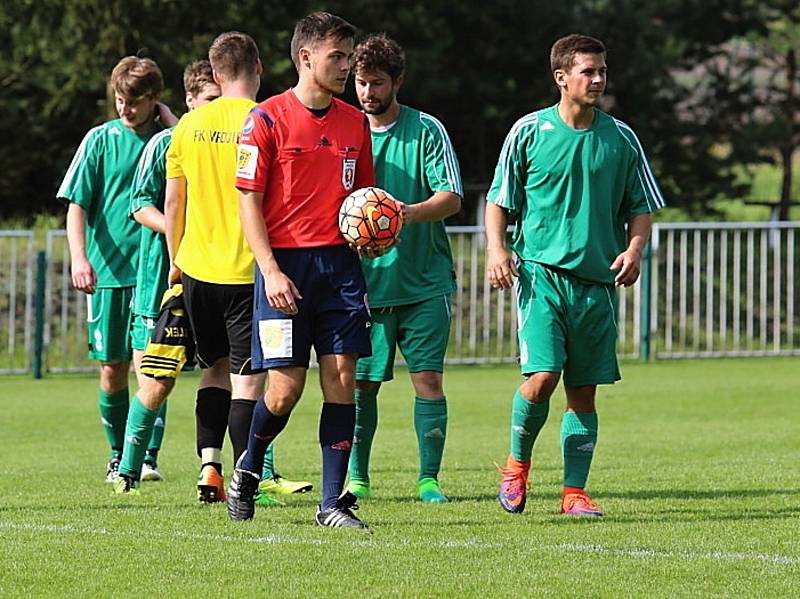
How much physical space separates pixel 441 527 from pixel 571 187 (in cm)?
180

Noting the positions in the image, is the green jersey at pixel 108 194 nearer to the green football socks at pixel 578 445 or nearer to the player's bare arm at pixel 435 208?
the player's bare arm at pixel 435 208

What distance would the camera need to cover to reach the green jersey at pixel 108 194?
9828 mm

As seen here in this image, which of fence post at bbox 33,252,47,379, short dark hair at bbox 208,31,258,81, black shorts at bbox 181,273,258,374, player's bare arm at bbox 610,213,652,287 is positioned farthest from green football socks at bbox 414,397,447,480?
fence post at bbox 33,252,47,379

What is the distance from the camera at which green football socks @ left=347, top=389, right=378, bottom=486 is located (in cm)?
903

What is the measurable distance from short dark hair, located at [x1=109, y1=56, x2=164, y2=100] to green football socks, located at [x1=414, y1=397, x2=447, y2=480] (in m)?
2.36

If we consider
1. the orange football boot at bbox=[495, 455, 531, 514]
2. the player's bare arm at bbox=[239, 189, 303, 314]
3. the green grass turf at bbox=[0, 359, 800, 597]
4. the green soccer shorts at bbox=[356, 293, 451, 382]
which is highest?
the player's bare arm at bbox=[239, 189, 303, 314]

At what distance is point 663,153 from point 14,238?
21970 millimetres

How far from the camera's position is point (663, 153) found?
3866 centimetres

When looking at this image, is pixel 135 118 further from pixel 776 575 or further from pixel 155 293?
pixel 776 575

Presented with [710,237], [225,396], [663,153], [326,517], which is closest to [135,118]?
[225,396]

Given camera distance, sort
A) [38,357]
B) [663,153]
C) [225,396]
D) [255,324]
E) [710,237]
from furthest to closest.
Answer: [663,153], [710,237], [38,357], [225,396], [255,324]

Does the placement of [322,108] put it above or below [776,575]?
above

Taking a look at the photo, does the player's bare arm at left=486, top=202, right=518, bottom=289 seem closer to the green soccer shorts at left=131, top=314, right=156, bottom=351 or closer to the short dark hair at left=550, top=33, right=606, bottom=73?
the short dark hair at left=550, top=33, right=606, bottom=73

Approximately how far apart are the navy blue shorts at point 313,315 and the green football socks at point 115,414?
9.72 ft
